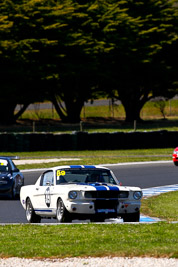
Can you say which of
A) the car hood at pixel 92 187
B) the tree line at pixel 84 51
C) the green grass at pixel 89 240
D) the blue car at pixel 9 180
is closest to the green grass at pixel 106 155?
the blue car at pixel 9 180

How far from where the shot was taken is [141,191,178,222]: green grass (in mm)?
18781

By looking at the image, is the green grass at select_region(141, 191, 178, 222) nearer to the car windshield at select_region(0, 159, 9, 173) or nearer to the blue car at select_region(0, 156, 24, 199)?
the blue car at select_region(0, 156, 24, 199)

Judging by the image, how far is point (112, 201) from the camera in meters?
15.7

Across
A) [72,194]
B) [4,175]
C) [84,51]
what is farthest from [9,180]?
[84,51]

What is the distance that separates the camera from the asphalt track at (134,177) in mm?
19359

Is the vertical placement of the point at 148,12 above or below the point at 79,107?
above

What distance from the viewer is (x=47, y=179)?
17.4 meters

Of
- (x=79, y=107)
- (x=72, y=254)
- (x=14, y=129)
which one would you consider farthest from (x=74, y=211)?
(x=79, y=107)

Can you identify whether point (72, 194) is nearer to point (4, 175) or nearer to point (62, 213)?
point (62, 213)

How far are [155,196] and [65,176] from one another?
7.47 meters

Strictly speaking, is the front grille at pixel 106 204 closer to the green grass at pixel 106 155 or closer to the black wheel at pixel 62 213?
the black wheel at pixel 62 213

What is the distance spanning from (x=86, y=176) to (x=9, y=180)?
6410mm

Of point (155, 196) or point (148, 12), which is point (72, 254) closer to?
point (155, 196)

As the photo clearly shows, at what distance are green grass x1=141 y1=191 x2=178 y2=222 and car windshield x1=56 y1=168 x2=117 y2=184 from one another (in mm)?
1934
